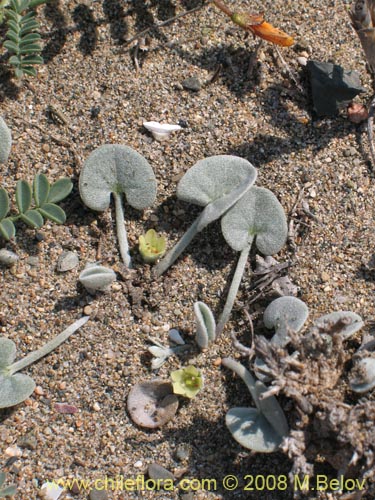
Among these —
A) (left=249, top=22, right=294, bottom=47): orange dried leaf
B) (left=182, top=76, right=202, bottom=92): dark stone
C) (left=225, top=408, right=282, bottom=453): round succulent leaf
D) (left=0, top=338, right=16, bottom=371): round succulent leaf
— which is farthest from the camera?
(left=182, top=76, right=202, bottom=92): dark stone

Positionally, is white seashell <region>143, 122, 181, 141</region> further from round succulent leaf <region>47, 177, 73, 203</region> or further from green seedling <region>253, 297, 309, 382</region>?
green seedling <region>253, 297, 309, 382</region>

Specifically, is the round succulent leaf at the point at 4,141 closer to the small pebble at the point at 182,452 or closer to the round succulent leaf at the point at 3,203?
Answer: the round succulent leaf at the point at 3,203

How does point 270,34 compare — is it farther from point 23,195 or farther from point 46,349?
point 46,349

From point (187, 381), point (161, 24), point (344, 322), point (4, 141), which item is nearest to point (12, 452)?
point (187, 381)

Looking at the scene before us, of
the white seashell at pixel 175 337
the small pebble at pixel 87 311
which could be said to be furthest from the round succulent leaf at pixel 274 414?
the small pebble at pixel 87 311

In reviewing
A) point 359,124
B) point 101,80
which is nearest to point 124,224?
point 101,80

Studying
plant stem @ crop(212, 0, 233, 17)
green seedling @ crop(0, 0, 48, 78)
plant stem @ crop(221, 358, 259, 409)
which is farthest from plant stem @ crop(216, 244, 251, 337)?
green seedling @ crop(0, 0, 48, 78)
